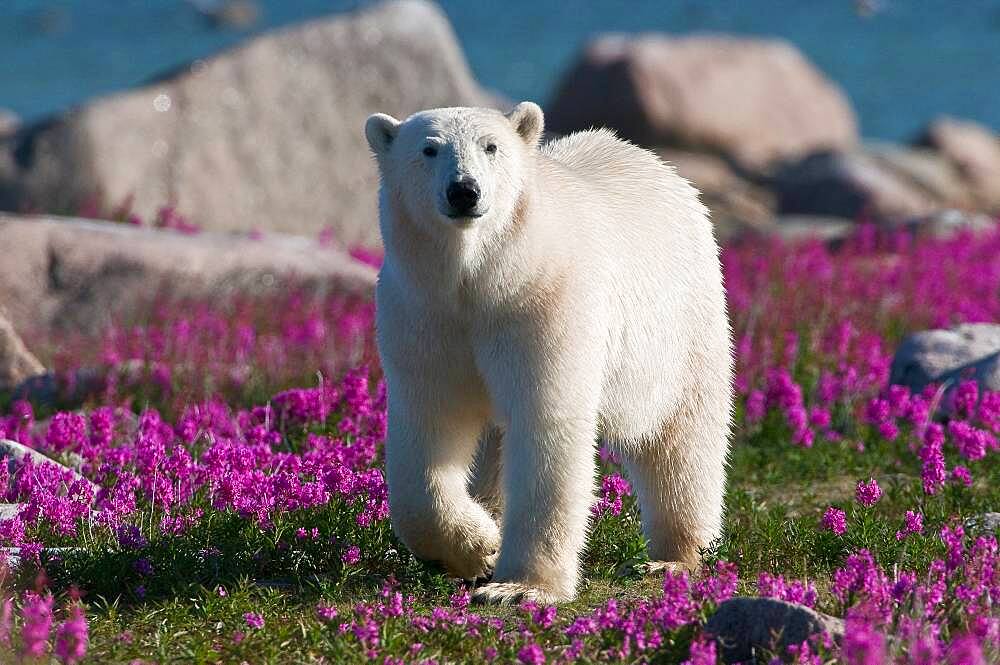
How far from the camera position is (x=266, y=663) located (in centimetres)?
440

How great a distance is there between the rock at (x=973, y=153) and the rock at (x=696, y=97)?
1.93m

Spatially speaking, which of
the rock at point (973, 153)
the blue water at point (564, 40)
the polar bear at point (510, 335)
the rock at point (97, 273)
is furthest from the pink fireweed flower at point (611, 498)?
the blue water at point (564, 40)

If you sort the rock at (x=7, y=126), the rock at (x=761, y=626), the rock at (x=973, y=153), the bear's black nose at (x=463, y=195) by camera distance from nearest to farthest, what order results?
the rock at (x=761, y=626)
the bear's black nose at (x=463, y=195)
the rock at (x=7, y=126)
the rock at (x=973, y=153)

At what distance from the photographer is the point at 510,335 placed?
16.0 feet

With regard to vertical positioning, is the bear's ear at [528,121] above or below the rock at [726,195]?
above

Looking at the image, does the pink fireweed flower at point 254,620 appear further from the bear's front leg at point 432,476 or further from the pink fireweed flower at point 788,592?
the pink fireweed flower at point 788,592

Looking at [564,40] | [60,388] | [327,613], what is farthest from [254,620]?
[564,40]

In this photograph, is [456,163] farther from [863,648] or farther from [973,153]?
[973,153]

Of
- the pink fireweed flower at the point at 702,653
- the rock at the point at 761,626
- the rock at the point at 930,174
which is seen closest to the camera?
the pink fireweed flower at the point at 702,653

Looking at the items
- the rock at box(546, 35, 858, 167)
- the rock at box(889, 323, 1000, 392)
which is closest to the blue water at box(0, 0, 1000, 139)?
the rock at box(546, 35, 858, 167)

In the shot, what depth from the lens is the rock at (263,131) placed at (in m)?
13.1

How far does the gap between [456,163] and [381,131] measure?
51 centimetres

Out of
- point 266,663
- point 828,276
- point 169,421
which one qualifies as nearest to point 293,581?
point 266,663

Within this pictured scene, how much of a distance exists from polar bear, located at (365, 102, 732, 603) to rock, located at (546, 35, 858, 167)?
54.9 feet
